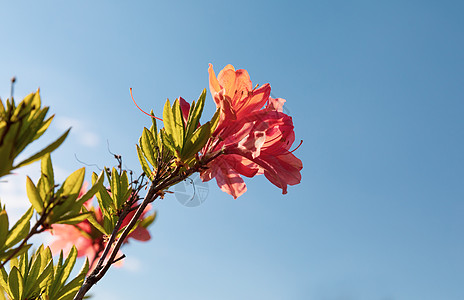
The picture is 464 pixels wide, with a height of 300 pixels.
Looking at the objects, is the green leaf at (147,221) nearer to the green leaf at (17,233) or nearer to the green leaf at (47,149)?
the green leaf at (17,233)

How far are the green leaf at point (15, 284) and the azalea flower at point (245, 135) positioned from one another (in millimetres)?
625

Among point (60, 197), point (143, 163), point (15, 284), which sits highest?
point (143, 163)

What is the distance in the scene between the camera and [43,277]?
1.31 metres

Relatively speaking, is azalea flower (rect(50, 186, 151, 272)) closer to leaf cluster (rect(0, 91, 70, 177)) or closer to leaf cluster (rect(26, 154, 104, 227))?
leaf cluster (rect(26, 154, 104, 227))

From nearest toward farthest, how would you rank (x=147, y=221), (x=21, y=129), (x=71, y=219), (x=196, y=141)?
1. (x=21, y=129)
2. (x=71, y=219)
3. (x=196, y=141)
4. (x=147, y=221)

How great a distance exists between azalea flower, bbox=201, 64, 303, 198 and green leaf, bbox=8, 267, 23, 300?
2.05 ft

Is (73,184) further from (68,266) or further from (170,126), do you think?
(68,266)

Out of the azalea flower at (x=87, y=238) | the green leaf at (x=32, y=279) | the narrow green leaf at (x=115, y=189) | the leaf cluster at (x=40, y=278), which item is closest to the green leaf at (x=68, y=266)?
the leaf cluster at (x=40, y=278)

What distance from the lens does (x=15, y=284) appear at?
1.28 m

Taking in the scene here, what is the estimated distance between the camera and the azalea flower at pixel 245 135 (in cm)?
136

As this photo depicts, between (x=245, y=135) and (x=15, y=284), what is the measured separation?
81cm

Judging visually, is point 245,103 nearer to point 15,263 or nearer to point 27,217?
point 27,217

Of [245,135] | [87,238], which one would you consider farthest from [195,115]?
[87,238]

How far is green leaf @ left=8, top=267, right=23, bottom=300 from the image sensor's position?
1.28m
